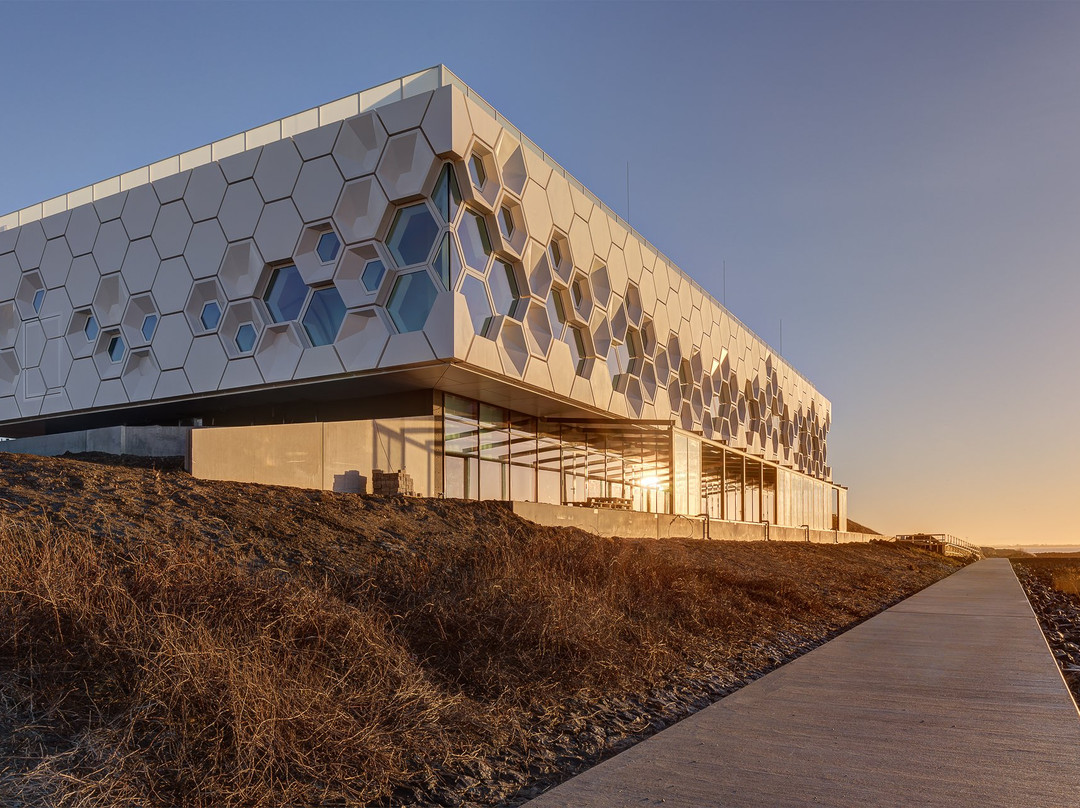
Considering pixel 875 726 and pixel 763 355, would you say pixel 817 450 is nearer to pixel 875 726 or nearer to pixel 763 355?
pixel 763 355

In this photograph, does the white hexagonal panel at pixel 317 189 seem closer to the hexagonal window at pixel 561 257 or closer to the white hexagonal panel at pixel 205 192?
the white hexagonal panel at pixel 205 192

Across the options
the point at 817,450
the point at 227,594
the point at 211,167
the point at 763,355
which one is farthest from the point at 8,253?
the point at 817,450

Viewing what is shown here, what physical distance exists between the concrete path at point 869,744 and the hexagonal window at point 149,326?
23.8 metres

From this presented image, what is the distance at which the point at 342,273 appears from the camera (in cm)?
2181

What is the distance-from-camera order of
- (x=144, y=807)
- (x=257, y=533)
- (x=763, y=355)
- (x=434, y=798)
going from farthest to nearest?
(x=763, y=355) < (x=257, y=533) < (x=434, y=798) < (x=144, y=807)

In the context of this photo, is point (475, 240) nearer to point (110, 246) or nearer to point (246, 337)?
point (246, 337)

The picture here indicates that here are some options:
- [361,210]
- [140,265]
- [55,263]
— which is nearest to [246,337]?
[361,210]

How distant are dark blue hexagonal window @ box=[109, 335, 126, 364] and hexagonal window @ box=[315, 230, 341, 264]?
9272 mm

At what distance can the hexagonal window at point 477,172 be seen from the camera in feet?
69.3

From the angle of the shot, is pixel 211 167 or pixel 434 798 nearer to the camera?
pixel 434 798

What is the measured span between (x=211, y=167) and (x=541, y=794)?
24385 millimetres

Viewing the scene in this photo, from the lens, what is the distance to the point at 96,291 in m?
27.8

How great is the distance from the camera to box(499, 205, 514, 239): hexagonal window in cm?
2242

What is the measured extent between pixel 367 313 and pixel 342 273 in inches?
50.6
